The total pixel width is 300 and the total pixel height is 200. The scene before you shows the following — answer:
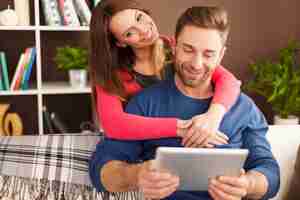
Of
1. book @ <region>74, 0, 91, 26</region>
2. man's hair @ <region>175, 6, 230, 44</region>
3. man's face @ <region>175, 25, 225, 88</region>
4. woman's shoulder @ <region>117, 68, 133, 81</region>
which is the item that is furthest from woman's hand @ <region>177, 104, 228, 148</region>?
book @ <region>74, 0, 91, 26</region>

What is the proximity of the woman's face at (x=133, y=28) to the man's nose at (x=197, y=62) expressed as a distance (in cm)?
34

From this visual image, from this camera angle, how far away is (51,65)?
2863mm

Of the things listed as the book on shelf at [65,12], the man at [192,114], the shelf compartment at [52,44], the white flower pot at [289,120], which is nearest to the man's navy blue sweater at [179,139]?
the man at [192,114]

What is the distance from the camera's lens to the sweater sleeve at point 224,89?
1.30 meters

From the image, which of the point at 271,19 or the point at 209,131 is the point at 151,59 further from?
the point at 271,19

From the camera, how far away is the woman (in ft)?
4.18

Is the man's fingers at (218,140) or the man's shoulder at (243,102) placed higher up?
the man's shoulder at (243,102)

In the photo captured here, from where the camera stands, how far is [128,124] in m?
1.30

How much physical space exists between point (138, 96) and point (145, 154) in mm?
176

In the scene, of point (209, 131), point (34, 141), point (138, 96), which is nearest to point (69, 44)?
point (34, 141)

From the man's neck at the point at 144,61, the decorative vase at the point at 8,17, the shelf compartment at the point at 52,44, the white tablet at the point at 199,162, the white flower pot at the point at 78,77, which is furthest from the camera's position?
the shelf compartment at the point at 52,44

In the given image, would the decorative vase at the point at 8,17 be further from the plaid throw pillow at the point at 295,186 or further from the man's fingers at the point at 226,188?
the man's fingers at the point at 226,188

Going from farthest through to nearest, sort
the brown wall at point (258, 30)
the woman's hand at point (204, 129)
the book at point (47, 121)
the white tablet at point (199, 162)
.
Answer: the brown wall at point (258, 30)
the book at point (47, 121)
the woman's hand at point (204, 129)
the white tablet at point (199, 162)

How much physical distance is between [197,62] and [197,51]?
0.10 feet
